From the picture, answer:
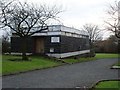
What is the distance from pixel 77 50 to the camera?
53.0 m

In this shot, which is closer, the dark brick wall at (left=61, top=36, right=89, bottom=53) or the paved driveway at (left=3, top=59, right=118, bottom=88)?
the paved driveway at (left=3, top=59, right=118, bottom=88)

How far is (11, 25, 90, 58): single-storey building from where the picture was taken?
4281 centimetres

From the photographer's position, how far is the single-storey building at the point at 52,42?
4281 cm

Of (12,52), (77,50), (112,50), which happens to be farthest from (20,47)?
(112,50)

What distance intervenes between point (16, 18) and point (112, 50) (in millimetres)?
54311

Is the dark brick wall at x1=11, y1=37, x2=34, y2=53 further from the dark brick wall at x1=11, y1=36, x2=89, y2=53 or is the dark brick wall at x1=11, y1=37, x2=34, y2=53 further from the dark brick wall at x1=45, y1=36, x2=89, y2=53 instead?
the dark brick wall at x1=45, y1=36, x2=89, y2=53

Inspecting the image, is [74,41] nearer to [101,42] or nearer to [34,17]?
[34,17]

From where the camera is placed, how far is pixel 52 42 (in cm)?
4319

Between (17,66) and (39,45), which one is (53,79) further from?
(39,45)

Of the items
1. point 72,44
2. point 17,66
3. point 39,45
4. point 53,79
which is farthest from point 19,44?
point 53,79

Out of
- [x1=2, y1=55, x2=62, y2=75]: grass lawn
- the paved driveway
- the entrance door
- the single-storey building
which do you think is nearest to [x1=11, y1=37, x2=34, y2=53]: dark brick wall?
the single-storey building

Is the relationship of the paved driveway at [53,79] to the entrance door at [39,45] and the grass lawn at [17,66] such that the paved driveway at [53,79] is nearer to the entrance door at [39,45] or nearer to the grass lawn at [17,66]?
the grass lawn at [17,66]

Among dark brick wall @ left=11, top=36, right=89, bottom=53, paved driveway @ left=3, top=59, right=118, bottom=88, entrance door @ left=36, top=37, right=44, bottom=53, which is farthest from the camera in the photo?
entrance door @ left=36, top=37, right=44, bottom=53

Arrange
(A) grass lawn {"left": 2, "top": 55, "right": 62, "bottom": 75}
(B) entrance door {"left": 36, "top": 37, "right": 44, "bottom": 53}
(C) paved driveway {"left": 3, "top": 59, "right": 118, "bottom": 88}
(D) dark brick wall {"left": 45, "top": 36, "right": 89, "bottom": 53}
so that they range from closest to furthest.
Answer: (C) paved driveway {"left": 3, "top": 59, "right": 118, "bottom": 88}
(A) grass lawn {"left": 2, "top": 55, "right": 62, "bottom": 75}
(D) dark brick wall {"left": 45, "top": 36, "right": 89, "bottom": 53}
(B) entrance door {"left": 36, "top": 37, "right": 44, "bottom": 53}
